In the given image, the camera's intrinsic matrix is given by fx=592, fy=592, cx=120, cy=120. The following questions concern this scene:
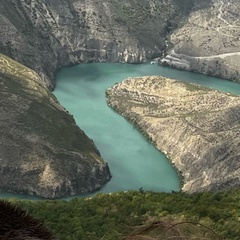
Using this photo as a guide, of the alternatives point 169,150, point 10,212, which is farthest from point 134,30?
point 10,212

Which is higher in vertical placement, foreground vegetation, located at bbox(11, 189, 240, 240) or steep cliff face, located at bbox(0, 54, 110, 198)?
foreground vegetation, located at bbox(11, 189, 240, 240)

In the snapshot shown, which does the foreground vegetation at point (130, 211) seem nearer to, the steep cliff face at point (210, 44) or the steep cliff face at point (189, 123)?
the steep cliff face at point (189, 123)

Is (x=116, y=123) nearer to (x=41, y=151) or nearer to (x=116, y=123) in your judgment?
(x=116, y=123)

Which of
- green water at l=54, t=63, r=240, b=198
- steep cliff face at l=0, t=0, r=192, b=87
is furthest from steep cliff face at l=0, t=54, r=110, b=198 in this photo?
steep cliff face at l=0, t=0, r=192, b=87

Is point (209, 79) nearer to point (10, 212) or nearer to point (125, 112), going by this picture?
point (125, 112)

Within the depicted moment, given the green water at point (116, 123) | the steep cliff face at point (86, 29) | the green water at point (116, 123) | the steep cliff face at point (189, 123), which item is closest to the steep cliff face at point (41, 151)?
the green water at point (116, 123)

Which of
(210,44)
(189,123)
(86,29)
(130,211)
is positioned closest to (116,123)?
(189,123)

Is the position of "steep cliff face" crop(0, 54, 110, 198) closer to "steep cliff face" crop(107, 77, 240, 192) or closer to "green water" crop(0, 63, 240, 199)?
"green water" crop(0, 63, 240, 199)
